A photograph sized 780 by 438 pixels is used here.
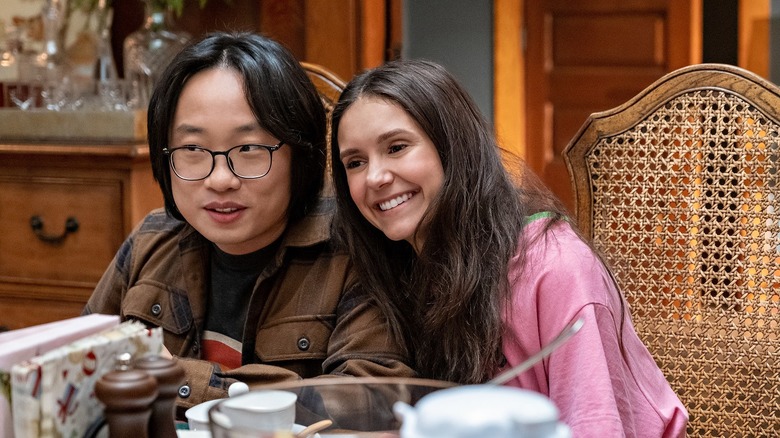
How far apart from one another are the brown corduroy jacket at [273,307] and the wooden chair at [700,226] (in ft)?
1.34

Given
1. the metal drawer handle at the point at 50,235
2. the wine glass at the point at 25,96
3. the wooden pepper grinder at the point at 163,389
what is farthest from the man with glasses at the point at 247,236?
the wine glass at the point at 25,96

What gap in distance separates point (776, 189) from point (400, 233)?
0.54m

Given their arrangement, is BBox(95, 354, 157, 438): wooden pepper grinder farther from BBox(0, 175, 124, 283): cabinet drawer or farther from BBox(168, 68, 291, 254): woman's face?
BBox(0, 175, 124, 283): cabinet drawer

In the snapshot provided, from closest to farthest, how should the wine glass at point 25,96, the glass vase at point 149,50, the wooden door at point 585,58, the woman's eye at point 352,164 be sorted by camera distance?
the woman's eye at point 352,164 < the glass vase at point 149,50 < the wine glass at point 25,96 < the wooden door at point 585,58

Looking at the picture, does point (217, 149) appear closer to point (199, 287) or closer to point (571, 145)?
point (199, 287)

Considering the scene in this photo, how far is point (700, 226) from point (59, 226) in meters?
1.75

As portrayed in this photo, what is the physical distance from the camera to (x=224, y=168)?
1385mm

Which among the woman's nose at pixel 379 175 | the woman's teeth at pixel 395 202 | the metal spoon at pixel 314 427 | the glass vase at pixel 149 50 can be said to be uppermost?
the glass vase at pixel 149 50

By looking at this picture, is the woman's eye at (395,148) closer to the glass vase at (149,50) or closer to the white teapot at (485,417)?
the white teapot at (485,417)

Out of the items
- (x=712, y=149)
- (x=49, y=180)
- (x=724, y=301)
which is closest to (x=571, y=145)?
(x=712, y=149)

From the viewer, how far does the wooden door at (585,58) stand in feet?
13.5

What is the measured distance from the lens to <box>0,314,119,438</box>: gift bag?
77 cm

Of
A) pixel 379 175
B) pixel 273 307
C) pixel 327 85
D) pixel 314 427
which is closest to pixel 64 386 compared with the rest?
pixel 314 427

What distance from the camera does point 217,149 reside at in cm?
140
